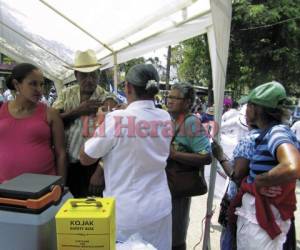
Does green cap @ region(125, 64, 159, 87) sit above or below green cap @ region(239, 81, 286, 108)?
above

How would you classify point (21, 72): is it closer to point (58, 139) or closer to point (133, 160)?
point (58, 139)

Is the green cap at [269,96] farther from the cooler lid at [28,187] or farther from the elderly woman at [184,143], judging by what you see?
the cooler lid at [28,187]

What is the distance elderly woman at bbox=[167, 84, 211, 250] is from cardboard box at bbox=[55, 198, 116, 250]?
1515 mm

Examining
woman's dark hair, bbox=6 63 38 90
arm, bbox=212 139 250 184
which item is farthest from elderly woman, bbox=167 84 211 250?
woman's dark hair, bbox=6 63 38 90

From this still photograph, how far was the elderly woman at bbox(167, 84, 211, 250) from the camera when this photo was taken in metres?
2.57

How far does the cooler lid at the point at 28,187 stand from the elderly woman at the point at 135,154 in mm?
552

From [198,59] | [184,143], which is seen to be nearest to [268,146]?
[184,143]

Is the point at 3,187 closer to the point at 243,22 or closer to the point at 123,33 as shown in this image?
the point at 123,33

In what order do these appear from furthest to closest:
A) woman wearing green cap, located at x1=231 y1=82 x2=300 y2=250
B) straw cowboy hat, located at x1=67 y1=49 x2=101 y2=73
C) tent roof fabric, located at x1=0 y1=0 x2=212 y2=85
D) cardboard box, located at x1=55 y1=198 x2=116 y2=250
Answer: tent roof fabric, located at x1=0 y1=0 x2=212 y2=85, straw cowboy hat, located at x1=67 y1=49 x2=101 y2=73, woman wearing green cap, located at x1=231 y1=82 x2=300 y2=250, cardboard box, located at x1=55 y1=198 x2=116 y2=250

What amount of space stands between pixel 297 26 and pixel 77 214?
47.2ft

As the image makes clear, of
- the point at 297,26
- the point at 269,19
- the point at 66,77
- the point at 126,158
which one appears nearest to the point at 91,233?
the point at 126,158

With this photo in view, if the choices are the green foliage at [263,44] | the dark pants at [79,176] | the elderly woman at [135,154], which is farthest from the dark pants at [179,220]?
the green foliage at [263,44]

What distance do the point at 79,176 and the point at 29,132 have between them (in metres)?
A: 0.64

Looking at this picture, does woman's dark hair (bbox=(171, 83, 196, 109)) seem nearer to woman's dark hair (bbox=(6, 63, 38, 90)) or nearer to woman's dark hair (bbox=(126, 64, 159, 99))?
woman's dark hair (bbox=(126, 64, 159, 99))
